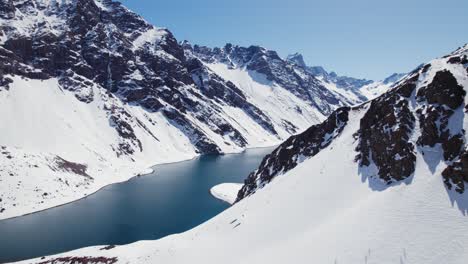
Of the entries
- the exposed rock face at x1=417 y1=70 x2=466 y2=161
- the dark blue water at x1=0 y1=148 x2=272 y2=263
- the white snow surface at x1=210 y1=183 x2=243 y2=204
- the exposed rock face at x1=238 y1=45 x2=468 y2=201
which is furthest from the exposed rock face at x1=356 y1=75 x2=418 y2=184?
the white snow surface at x1=210 y1=183 x2=243 y2=204

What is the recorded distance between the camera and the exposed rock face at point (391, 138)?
106ft

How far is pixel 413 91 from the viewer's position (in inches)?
1485

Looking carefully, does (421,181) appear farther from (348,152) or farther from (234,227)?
(234,227)

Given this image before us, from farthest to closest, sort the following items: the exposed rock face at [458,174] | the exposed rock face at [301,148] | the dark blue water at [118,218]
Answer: the dark blue water at [118,218] < the exposed rock face at [301,148] < the exposed rock face at [458,174]

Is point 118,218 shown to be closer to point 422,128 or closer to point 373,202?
point 373,202

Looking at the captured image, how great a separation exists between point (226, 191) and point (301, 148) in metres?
49.0

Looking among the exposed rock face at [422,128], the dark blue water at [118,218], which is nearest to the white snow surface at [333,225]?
the exposed rock face at [422,128]

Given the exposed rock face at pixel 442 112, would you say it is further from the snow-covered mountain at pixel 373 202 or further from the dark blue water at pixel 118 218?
the dark blue water at pixel 118 218

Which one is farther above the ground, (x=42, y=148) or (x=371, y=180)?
(x=42, y=148)

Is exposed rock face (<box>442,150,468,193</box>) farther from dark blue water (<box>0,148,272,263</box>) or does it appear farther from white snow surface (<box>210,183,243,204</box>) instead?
white snow surface (<box>210,183,243,204</box>)

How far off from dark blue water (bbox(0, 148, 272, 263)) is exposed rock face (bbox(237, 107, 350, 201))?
19210 mm

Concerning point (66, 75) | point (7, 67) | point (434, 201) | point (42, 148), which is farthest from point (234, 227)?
point (66, 75)

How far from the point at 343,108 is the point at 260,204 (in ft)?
71.5

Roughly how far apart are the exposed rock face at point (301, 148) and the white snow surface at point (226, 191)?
2400cm
